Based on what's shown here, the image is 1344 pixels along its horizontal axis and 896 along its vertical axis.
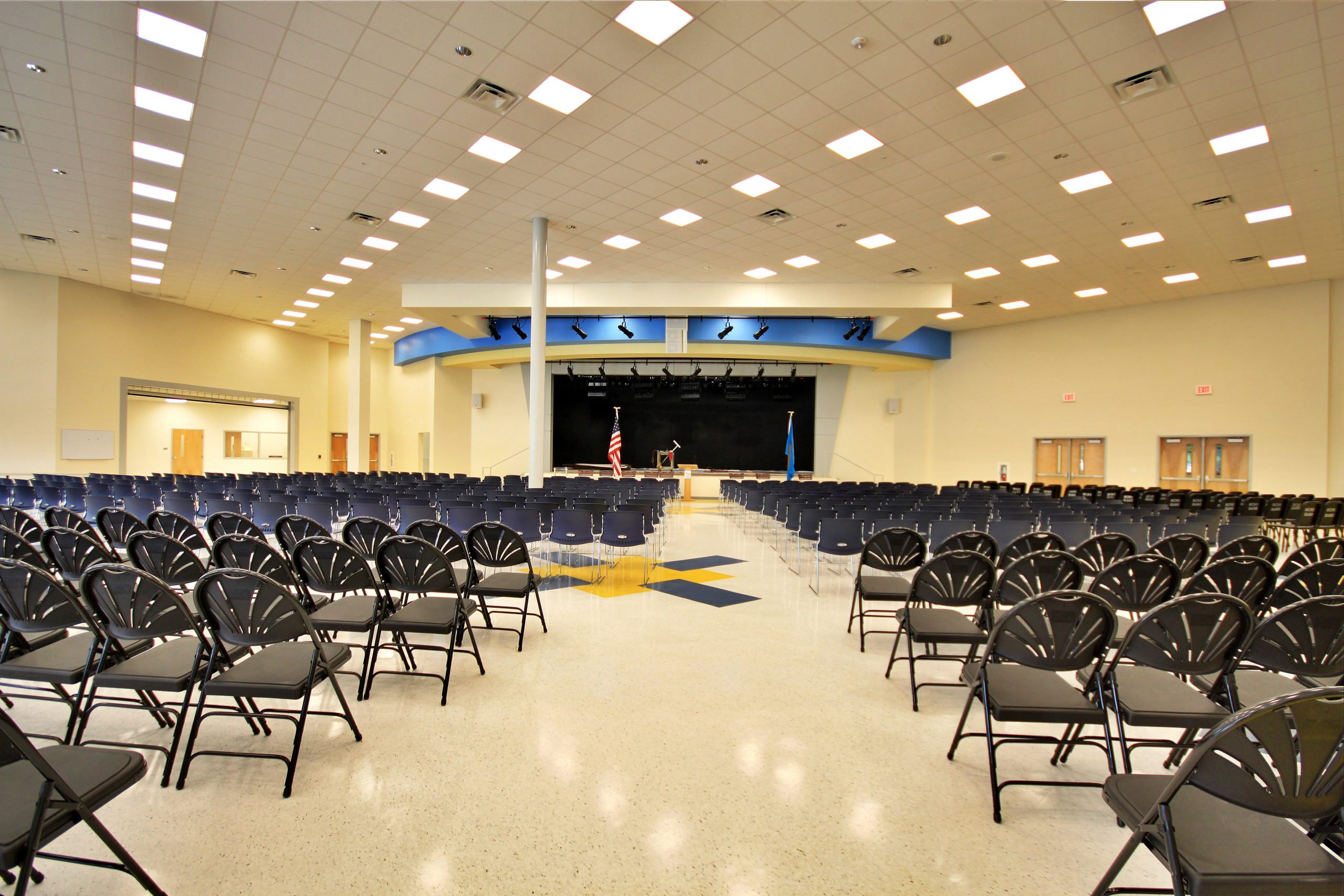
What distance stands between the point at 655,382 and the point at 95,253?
49.0 feet

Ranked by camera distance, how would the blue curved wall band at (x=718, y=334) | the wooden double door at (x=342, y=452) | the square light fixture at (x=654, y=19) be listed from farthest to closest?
the wooden double door at (x=342, y=452), the blue curved wall band at (x=718, y=334), the square light fixture at (x=654, y=19)

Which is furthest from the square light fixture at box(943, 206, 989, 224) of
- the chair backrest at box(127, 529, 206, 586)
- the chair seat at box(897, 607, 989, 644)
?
the chair backrest at box(127, 529, 206, 586)

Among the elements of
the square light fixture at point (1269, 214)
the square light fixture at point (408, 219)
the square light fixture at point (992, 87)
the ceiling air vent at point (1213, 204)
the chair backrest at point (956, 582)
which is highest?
the square light fixture at point (408, 219)

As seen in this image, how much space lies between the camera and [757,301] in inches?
560

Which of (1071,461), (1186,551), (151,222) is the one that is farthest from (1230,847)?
(1071,461)

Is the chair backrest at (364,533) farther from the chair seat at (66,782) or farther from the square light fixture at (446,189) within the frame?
the square light fixture at (446,189)

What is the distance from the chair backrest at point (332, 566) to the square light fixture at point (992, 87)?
23.0ft

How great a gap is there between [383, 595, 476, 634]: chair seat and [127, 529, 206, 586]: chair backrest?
1.23 meters

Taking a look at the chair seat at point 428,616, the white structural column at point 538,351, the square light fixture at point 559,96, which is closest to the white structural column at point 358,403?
the white structural column at point 538,351

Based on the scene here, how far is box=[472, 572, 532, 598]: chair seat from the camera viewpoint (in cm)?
402

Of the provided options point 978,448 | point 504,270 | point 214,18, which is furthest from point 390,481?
point 978,448

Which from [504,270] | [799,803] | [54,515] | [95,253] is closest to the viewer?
[799,803]

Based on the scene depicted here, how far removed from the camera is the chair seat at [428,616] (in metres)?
3.19

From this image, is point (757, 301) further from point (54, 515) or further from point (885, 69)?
point (54, 515)
